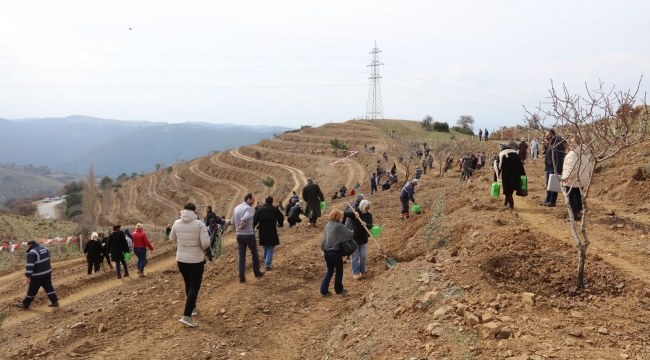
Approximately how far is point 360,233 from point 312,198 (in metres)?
4.94

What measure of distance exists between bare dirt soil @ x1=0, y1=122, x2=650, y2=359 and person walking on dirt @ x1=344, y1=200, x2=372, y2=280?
0.23 meters

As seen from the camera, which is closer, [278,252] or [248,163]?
[278,252]

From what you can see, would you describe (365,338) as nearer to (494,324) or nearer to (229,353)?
(494,324)

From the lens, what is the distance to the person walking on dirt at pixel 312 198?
13.0m

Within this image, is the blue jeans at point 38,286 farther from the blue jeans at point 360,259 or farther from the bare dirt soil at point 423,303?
the blue jeans at point 360,259

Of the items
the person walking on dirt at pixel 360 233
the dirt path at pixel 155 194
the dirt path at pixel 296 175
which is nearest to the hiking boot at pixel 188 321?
the person walking on dirt at pixel 360 233

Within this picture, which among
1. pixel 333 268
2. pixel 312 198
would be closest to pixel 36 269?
pixel 333 268

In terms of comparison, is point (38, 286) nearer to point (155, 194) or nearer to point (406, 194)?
point (406, 194)

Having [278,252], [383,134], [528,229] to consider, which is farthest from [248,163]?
[528,229]

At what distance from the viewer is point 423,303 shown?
516 cm

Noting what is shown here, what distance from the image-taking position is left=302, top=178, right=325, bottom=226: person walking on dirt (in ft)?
42.6

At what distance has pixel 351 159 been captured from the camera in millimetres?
49219

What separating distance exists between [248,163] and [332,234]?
51392 millimetres

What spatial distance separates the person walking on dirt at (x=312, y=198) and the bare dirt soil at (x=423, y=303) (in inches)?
61.3
